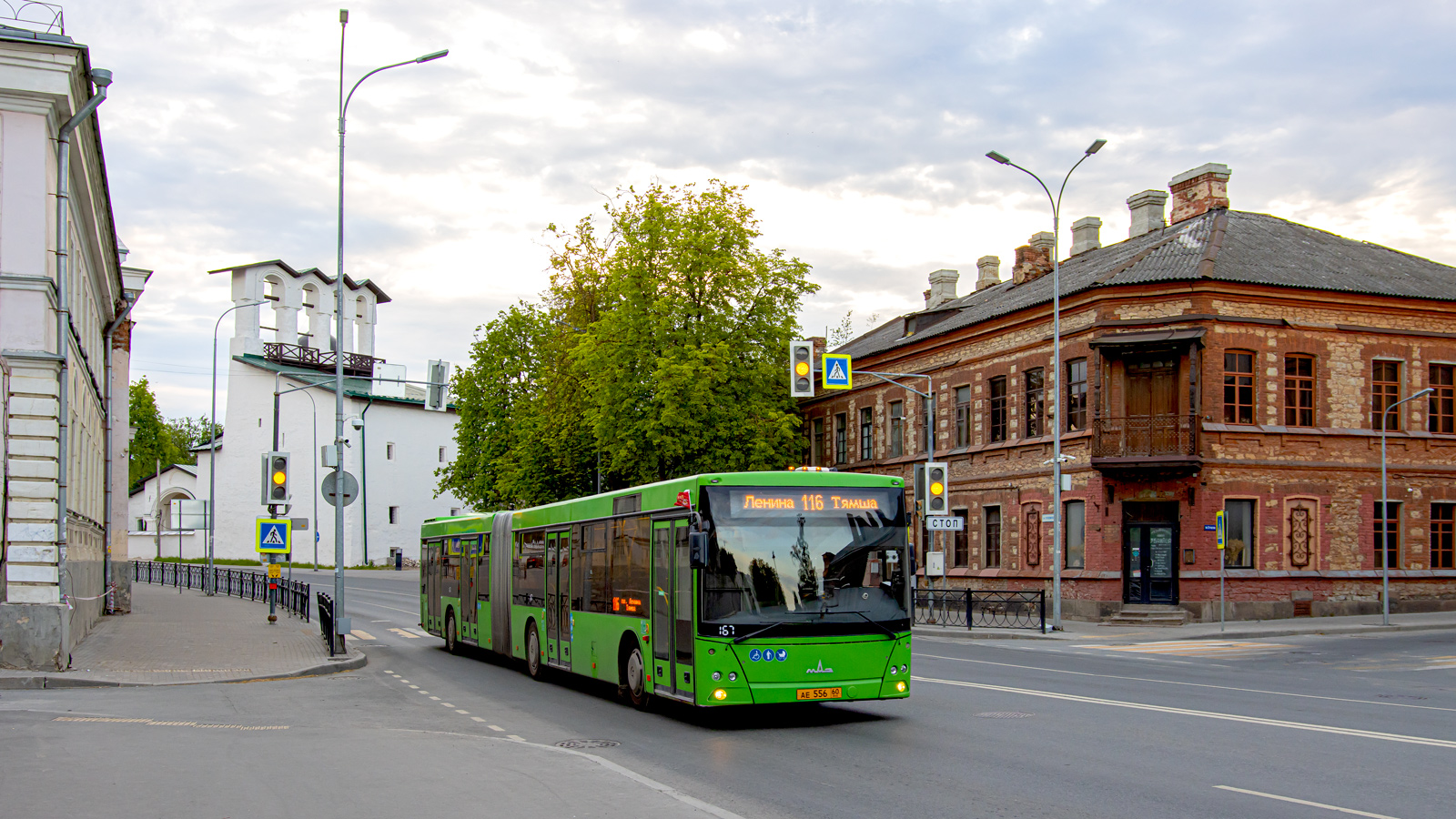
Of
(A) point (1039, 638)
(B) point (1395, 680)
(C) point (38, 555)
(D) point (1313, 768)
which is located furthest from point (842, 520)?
(A) point (1039, 638)

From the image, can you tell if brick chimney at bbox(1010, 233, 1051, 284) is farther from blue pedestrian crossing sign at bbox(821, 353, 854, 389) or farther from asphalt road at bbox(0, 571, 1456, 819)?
asphalt road at bbox(0, 571, 1456, 819)

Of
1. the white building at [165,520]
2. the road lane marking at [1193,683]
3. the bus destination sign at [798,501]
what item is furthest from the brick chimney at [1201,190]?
the white building at [165,520]

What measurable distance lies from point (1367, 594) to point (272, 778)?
110 ft

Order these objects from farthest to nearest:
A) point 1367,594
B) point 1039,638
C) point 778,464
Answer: point 778,464 < point 1367,594 < point 1039,638

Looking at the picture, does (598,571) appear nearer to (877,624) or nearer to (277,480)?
(877,624)

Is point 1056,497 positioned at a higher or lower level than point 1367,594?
higher

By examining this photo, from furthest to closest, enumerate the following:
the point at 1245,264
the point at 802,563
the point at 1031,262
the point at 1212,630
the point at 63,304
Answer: the point at 1031,262 < the point at 1245,264 < the point at 1212,630 < the point at 63,304 < the point at 802,563

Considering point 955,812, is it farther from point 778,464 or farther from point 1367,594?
point 778,464

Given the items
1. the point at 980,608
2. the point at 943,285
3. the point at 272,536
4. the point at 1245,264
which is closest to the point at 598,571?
the point at 272,536

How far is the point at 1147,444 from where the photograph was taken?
111 feet

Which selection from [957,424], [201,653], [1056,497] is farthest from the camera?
[957,424]

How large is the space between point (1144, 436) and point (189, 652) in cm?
2425

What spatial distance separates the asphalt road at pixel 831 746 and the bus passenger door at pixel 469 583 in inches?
135

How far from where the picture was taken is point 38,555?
1875 cm
